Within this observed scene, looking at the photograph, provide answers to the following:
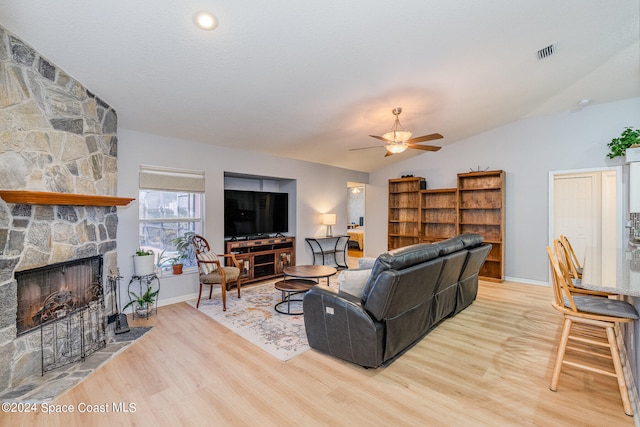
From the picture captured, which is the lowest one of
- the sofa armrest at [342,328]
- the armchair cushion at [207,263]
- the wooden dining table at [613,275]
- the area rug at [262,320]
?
the area rug at [262,320]

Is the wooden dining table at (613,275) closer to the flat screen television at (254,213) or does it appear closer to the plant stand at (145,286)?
the plant stand at (145,286)

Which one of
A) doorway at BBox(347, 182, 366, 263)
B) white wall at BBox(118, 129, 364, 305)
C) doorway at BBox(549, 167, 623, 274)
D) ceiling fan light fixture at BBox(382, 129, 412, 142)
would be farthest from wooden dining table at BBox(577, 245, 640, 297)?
doorway at BBox(347, 182, 366, 263)

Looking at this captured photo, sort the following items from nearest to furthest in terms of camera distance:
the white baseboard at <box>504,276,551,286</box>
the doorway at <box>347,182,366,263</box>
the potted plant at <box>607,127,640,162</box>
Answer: the potted plant at <box>607,127,640,162</box> → the white baseboard at <box>504,276,551,286</box> → the doorway at <box>347,182,366,263</box>

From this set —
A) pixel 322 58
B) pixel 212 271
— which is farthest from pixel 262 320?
pixel 322 58

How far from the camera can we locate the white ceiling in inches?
87.9

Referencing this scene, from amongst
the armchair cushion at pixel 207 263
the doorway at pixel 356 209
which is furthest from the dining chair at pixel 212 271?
the doorway at pixel 356 209

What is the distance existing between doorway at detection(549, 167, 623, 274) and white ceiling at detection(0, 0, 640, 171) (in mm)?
1650

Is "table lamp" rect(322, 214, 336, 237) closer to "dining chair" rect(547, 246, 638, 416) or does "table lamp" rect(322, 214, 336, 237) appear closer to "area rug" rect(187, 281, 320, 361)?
"area rug" rect(187, 281, 320, 361)

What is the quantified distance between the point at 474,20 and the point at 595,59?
241 centimetres

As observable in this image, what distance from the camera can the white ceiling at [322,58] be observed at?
2.23 m

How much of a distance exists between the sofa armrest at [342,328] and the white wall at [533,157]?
4697mm

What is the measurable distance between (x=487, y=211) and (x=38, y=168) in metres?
6.83

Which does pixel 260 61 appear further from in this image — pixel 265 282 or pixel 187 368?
pixel 265 282

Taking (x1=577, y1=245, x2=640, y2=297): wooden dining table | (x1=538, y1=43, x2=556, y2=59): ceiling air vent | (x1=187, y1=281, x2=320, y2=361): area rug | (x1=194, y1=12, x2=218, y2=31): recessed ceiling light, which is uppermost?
(x1=538, y1=43, x2=556, y2=59): ceiling air vent
